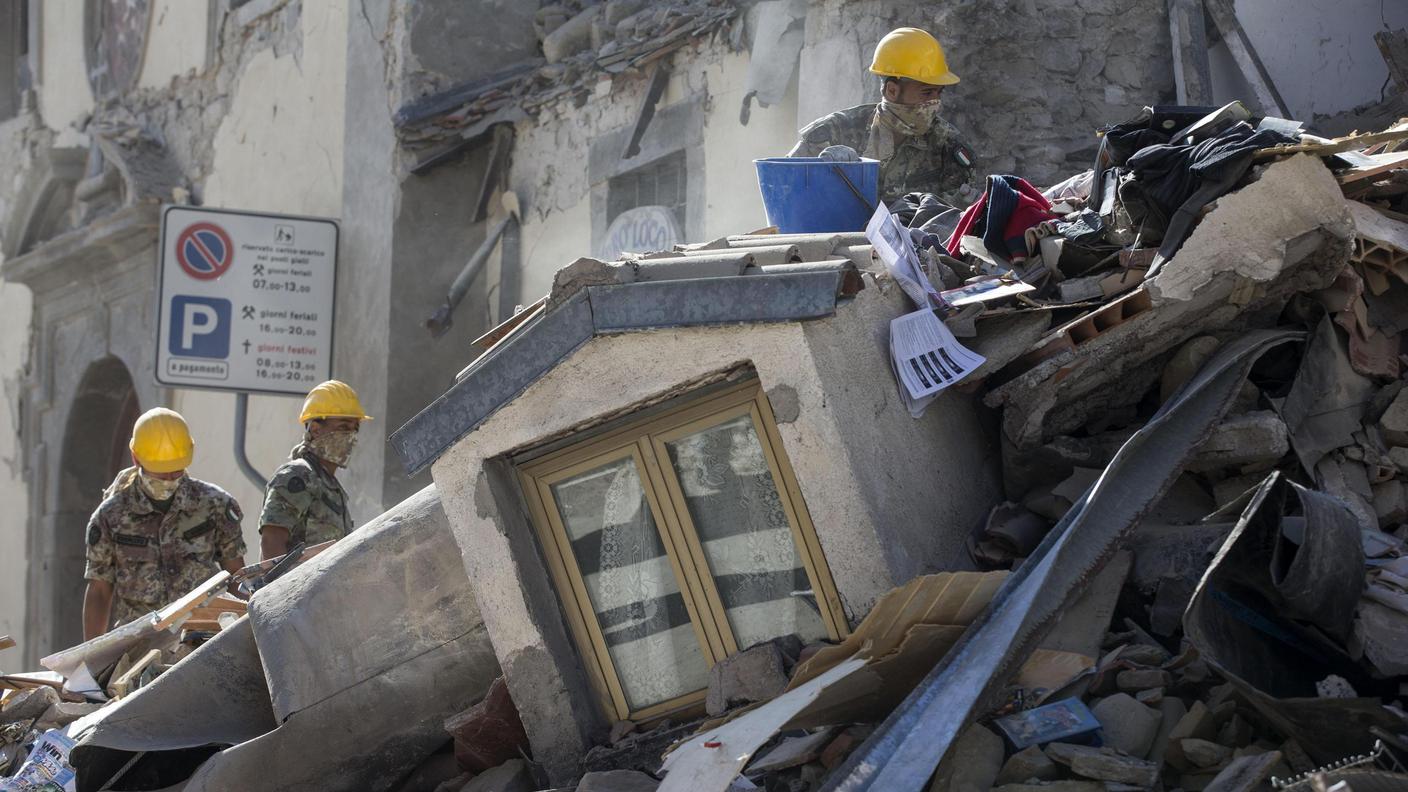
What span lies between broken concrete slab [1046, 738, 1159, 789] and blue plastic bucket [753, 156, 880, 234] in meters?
2.66

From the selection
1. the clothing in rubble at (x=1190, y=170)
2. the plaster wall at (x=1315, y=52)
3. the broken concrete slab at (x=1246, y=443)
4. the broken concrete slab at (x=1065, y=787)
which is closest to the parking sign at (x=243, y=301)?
the plaster wall at (x=1315, y=52)

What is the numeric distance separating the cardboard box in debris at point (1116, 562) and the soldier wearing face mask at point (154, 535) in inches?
64.9

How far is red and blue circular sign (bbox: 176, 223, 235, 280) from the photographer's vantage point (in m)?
10.8

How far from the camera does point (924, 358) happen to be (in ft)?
17.2

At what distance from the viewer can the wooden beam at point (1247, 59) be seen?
8.30 metres

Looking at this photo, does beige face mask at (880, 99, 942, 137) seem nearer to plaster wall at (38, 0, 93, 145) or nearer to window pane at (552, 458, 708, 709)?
window pane at (552, 458, 708, 709)

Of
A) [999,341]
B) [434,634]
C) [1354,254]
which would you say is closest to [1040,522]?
[999,341]

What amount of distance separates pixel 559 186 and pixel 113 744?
553 centimetres

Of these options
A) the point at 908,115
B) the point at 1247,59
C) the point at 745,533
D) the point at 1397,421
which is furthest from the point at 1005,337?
the point at 1247,59

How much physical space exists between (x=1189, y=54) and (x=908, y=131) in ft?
6.03

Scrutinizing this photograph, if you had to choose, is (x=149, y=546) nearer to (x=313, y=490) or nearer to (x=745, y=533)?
(x=313, y=490)

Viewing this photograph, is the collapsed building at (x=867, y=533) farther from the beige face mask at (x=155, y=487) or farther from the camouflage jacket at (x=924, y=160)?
the beige face mask at (x=155, y=487)

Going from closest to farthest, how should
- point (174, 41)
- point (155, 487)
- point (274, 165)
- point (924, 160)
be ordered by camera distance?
point (924, 160), point (155, 487), point (274, 165), point (174, 41)

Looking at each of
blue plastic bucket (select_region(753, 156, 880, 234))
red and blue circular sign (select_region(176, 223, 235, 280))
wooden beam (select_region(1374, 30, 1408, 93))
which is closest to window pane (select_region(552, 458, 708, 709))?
blue plastic bucket (select_region(753, 156, 880, 234))
